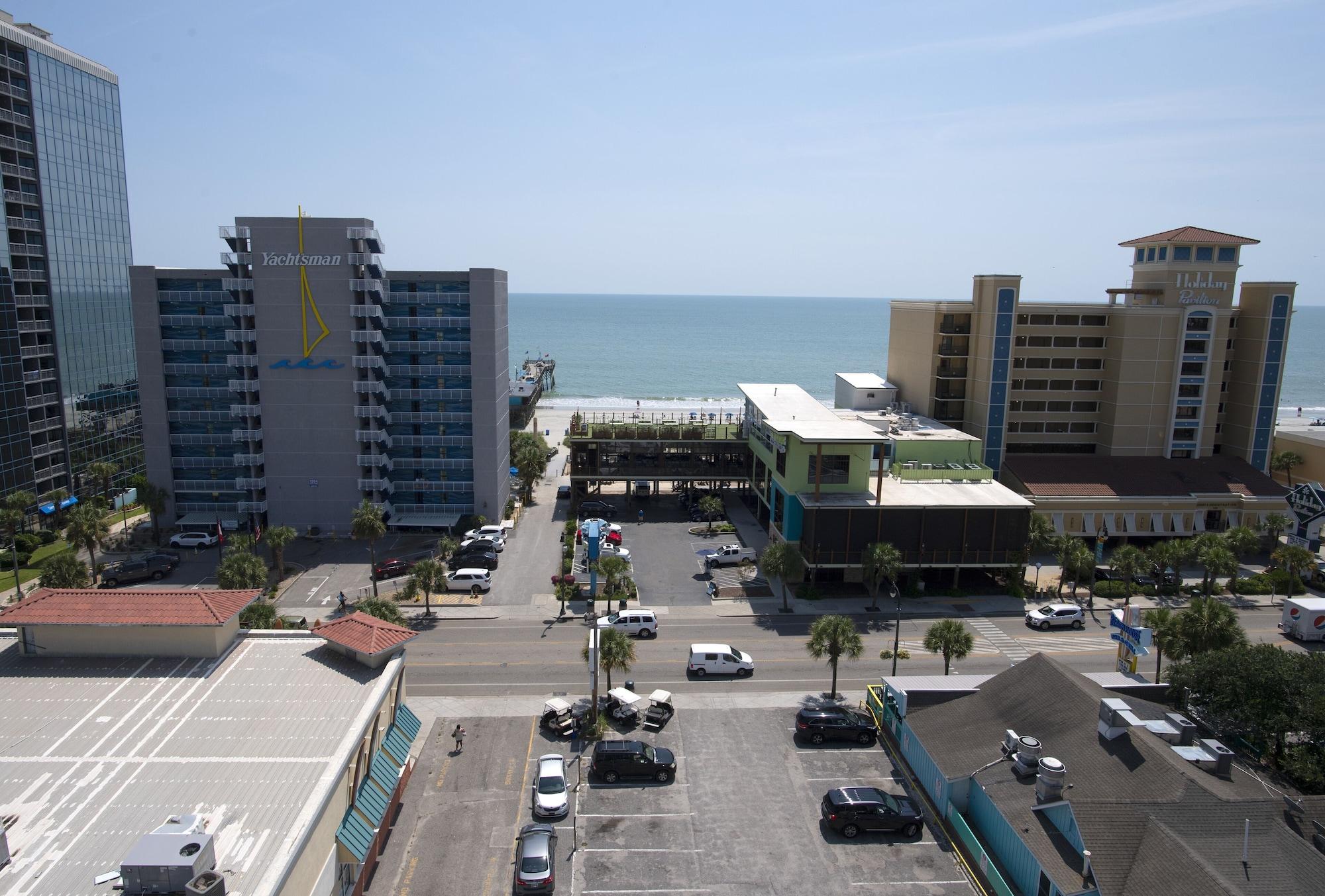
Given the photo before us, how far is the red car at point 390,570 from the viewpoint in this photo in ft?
189

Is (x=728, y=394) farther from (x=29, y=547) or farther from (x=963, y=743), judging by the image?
Answer: (x=963, y=743)

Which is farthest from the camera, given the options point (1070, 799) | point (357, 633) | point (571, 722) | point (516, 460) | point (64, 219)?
point (516, 460)

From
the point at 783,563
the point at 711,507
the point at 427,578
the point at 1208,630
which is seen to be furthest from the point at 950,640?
the point at 711,507

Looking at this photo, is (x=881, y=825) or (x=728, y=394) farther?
(x=728, y=394)

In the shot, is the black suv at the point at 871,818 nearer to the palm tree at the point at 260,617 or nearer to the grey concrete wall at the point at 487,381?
the palm tree at the point at 260,617

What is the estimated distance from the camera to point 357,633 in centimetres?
3206

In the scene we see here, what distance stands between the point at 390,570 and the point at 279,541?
24.7 ft

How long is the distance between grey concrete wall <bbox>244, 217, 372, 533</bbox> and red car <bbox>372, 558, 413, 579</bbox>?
36.9 ft

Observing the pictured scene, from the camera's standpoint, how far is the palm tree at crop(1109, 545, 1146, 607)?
53906 millimetres

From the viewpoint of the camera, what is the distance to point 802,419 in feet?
210

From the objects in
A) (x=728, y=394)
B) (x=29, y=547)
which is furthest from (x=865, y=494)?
(x=728, y=394)

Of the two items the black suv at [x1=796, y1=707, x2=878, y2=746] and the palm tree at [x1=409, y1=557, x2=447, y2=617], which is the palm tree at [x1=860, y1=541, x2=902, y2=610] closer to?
the black suv at [x1=796, y1=707, x2=878, y2=746]

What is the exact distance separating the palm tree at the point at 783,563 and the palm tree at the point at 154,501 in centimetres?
4738

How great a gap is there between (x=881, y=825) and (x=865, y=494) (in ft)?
99.8
